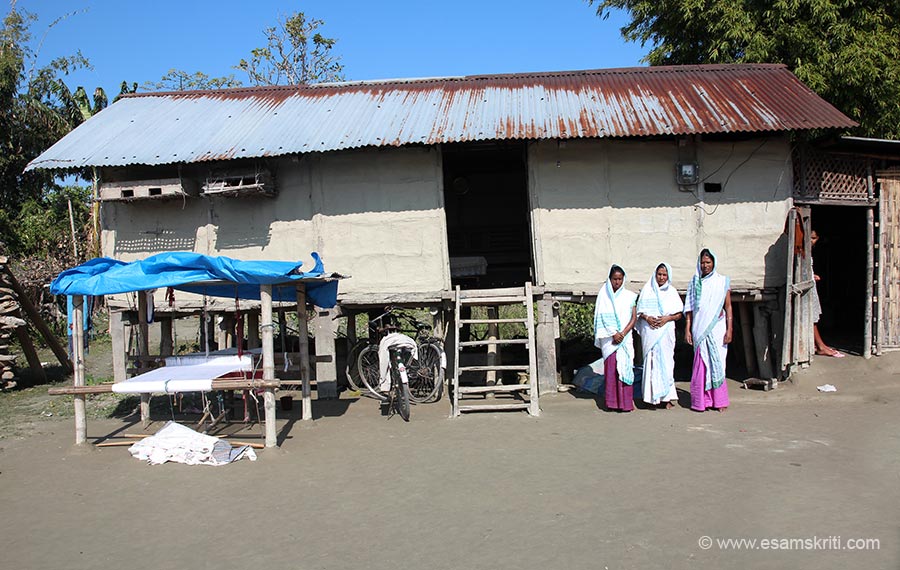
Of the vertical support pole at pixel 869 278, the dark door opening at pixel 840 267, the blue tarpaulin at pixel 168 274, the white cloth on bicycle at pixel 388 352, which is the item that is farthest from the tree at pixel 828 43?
the blue tarpaulin at pixel 168 274

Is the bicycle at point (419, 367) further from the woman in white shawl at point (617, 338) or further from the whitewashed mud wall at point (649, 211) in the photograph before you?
the woman in white shawl at point (617, 338)

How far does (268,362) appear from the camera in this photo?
7332mm

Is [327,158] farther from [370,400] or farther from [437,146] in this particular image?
[370,400]

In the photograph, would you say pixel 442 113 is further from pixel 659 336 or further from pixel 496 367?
pixel 659 336

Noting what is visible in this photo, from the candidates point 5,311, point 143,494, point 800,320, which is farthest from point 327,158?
point 800,320

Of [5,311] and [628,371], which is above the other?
[5,311]

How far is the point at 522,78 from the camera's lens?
37.5ft

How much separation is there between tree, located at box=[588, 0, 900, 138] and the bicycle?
8343 mm

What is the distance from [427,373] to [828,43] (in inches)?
377

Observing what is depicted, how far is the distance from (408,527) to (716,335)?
5129 mm

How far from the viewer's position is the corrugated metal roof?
9.35m

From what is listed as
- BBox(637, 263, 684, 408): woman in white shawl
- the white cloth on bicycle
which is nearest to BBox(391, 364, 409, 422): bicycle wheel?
the white cloth on bicycle

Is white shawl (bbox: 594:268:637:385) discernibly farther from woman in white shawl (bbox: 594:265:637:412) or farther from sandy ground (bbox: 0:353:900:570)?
sandy ground (bbox: 0:353:900:570)

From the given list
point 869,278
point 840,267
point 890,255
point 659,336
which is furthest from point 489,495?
point 840,267
